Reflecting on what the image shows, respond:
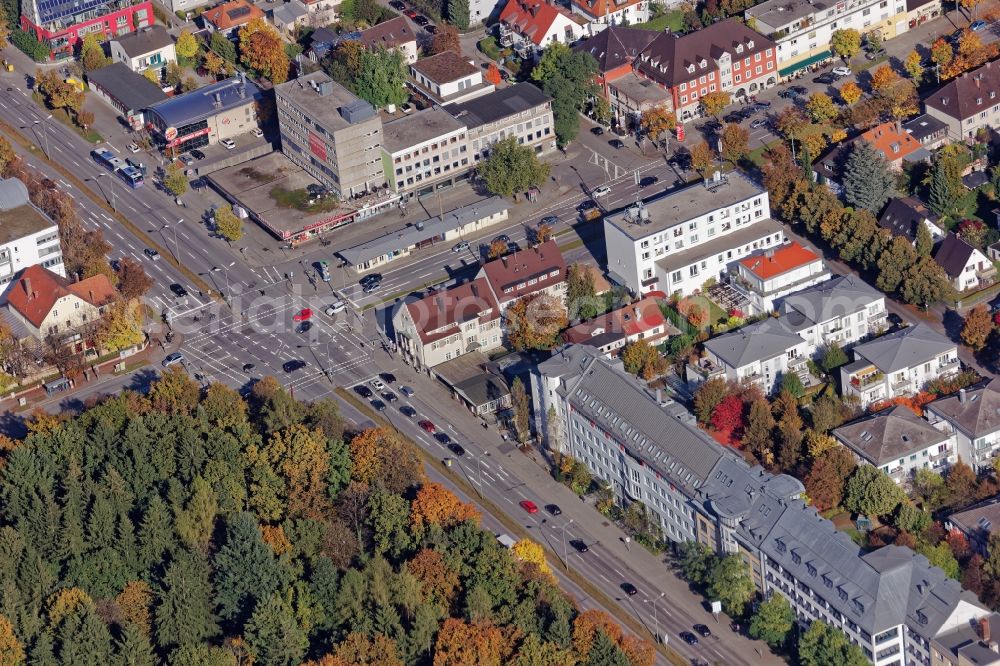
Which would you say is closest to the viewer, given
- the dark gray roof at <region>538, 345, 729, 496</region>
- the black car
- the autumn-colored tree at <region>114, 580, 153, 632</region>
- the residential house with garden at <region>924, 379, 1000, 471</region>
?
the black car

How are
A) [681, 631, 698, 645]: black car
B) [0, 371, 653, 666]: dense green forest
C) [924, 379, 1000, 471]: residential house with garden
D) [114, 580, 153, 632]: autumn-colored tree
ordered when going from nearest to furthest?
[0, 371, 653, 666]: dense green forest → [681, 631, 698, 645]: black car → [114, 580, 153, 632]: autumn-colored tree → [924, 379, 1000, 471]: residential house with garden

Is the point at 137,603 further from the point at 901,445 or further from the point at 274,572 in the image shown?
the point at 901,445

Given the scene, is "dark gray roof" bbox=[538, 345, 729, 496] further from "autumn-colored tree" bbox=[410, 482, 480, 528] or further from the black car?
"autumn-colored tree" bbox=[410, 482, 480, 528]

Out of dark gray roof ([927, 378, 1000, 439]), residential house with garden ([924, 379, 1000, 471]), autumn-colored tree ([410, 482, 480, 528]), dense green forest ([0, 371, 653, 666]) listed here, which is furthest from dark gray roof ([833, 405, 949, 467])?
autumn-colored tree ([410, 482, 480, 528])

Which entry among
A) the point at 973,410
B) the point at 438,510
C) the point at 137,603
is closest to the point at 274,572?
the point at 137,603

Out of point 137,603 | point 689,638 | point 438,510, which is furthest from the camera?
point 438,510

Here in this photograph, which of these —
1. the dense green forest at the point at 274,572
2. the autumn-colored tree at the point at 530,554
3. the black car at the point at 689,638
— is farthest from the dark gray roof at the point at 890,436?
the autumn-colored tree at the point at 530,554
